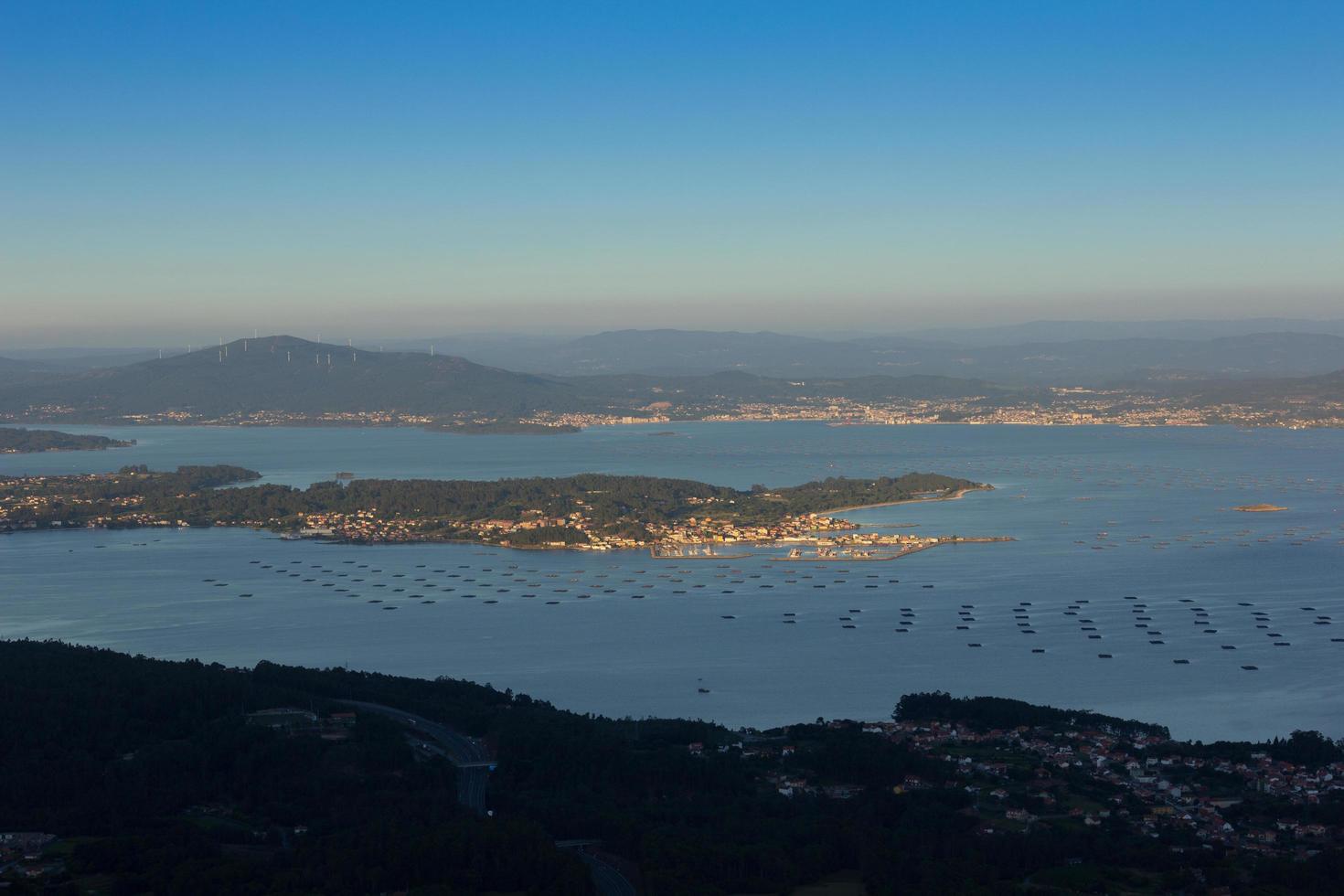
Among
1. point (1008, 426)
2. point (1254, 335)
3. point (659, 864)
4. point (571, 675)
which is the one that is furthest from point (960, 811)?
point (1254, 335)

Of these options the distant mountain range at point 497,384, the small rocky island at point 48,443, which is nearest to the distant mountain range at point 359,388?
the distant mountain range at point 497,384

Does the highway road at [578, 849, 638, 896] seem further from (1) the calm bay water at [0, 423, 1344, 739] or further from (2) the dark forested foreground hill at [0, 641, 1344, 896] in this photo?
(1) the calm bay water at [0, 423, 1344, 739]

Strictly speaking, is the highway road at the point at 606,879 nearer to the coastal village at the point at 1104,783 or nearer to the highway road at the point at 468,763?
the highway road at the point at 468,763

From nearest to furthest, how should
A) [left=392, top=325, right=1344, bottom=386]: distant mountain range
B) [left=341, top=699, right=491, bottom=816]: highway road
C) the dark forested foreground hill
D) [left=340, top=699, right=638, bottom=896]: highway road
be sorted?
the dark forested foreground hill
[left=340, top=699, right=638, bottom=896]: highway road
[left=341, top=699, right=491, bottom=816]: highway road
[left=392, top=325, right=1344, bottom=386]: distant mountain range

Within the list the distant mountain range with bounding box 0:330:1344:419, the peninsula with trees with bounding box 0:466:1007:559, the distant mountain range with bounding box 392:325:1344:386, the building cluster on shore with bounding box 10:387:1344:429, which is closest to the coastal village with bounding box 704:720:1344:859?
the peninsula with trees with bounding box 0:466:1007:559

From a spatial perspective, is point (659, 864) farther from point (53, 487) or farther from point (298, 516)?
point (53, 487)

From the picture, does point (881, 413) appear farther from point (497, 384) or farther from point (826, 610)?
point (826, 610)
